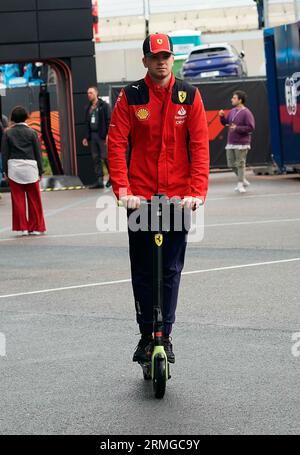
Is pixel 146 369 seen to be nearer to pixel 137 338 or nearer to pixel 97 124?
pixel 137 338

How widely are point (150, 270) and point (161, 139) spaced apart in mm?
Answer: 741

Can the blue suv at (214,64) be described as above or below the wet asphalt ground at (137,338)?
above

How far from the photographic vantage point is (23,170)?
→ 17.5m

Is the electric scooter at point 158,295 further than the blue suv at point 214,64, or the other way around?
the blue suv at point 214,64

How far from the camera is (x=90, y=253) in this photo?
14.7 metres

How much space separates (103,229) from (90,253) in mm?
3058

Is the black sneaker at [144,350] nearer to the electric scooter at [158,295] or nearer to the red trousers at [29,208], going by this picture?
the electric scooter at [158,295]

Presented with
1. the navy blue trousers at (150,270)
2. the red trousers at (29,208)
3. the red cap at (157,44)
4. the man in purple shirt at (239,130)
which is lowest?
the navy blue trousers at (150,270)

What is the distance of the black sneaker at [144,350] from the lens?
7.51 metres

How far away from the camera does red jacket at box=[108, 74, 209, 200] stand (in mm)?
7336

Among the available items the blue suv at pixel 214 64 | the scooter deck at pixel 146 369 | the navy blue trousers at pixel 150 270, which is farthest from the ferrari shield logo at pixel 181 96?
the blue suv at pixel 214 64

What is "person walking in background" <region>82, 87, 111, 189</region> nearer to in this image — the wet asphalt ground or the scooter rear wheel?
the wet asphalt ground

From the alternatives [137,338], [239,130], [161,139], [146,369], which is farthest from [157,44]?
[239,130]

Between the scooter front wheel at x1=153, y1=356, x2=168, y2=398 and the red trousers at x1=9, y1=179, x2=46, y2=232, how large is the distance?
10.3 m
